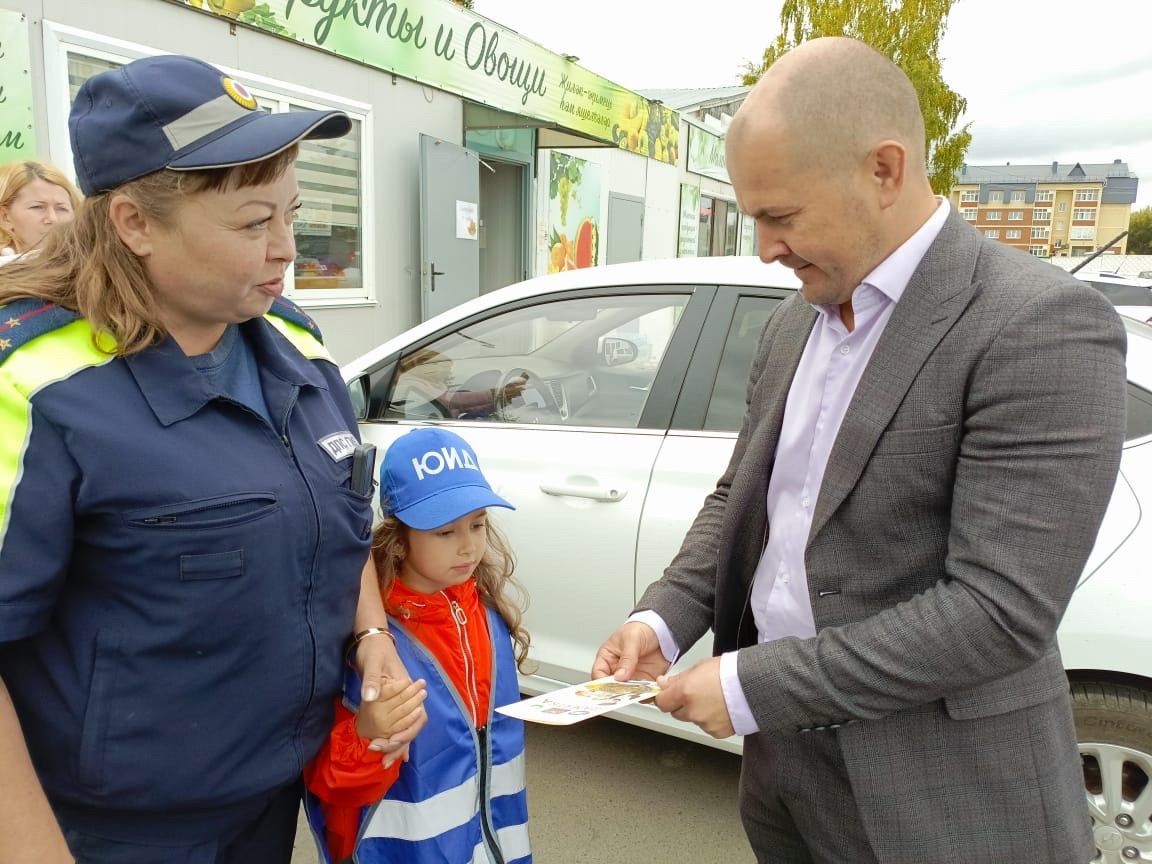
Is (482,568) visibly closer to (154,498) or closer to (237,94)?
(154,498)

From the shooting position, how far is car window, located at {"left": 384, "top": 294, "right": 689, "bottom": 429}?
111 inches

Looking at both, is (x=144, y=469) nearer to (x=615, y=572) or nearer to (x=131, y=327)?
(x=131, y=327)

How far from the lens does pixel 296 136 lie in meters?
1.22

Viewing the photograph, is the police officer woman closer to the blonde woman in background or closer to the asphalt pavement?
the asphalt pavement

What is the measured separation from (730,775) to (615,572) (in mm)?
959

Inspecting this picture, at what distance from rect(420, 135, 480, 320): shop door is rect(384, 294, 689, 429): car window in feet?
17.6

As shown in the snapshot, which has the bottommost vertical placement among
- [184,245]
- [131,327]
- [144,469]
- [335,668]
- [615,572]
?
[615,572]

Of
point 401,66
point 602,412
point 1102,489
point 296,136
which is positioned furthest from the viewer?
point 401,66

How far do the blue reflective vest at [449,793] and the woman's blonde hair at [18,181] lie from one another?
2.48 meters

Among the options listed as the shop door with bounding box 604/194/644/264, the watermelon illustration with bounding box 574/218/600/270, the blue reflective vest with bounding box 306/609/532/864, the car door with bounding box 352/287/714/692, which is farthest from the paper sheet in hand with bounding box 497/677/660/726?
the shop door with bounding box 604/194/644/264

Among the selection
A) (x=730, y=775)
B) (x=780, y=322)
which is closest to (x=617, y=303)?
(x=780, y=322)

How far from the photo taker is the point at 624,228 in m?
13.3

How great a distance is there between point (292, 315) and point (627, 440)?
1.33 meters

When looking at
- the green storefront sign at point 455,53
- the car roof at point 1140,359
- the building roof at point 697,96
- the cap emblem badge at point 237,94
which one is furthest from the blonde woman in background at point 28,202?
the building roof at point 697,96
